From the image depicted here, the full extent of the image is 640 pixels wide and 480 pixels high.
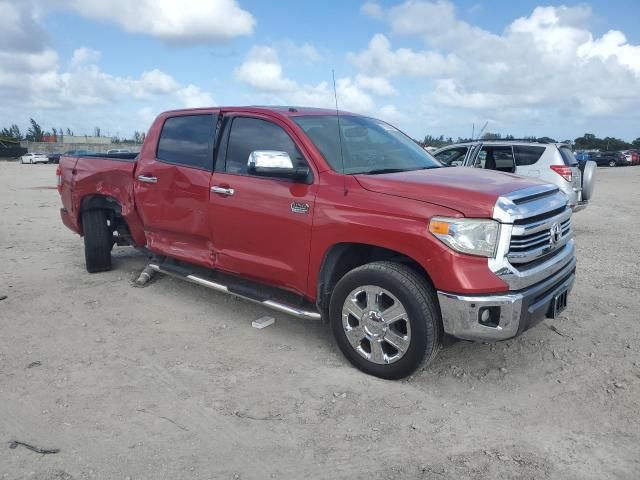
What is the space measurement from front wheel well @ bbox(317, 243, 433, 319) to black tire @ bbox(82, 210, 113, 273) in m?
3.44

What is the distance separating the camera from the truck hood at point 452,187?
3277 millimetres

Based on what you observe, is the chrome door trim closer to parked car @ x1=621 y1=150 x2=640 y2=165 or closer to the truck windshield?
the truck windshield

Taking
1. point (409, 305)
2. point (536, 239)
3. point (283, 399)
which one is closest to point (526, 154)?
point (536, 239)

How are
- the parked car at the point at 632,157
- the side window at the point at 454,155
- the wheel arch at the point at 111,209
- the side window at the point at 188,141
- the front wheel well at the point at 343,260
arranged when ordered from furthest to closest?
the parked car at the point at 632,157 → the side window at the point at 454,155 → the wheel arch at the point at 111,209 → the side window at the point at 188,141 → the front wheel well at the point at 343,260

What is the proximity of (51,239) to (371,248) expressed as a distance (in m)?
6.72

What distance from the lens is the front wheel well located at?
3.79 metres

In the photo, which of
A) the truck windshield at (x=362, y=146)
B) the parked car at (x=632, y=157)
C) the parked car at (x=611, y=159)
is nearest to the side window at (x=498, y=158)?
the truck windshield at (x=362, y=146)

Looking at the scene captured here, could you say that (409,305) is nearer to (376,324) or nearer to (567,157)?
(376,324)

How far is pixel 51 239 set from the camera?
8586mm

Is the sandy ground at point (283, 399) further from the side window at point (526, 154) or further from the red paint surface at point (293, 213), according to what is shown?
the side window at point (526, 154)

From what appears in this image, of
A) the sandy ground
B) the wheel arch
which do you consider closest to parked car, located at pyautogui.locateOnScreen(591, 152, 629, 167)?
the sandy ground

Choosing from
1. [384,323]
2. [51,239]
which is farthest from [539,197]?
[51,239]

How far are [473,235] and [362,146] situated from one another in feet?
4.85

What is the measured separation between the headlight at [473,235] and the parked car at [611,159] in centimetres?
4628
